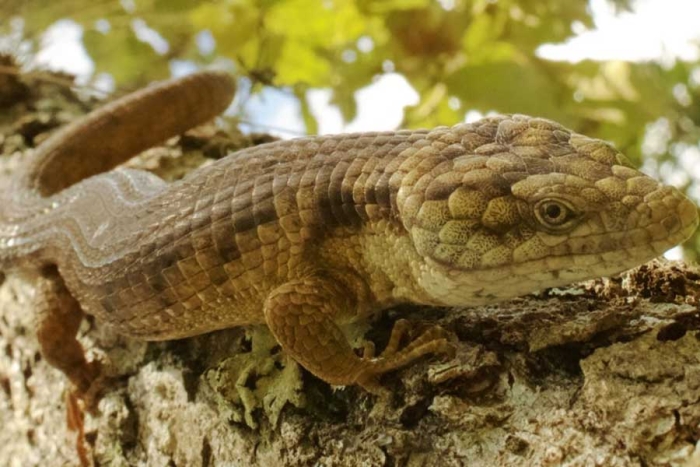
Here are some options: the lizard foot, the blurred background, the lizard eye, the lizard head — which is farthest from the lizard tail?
the lizard eye

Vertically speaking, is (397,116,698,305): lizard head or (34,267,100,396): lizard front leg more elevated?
(397,116,698,305): lizard head

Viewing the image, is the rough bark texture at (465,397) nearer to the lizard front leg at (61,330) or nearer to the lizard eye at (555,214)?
the lizard front leg at (61,330)

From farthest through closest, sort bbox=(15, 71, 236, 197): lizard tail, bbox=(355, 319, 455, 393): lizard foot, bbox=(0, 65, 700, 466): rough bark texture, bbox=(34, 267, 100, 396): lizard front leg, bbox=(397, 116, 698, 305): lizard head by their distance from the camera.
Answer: bbox=(15, 71, 236, 197): lizard tail
bbox=(34, 267, 100, 396): lizard front leg
bbox=(355, 319, 455, 393): lizard foot
bbox=(397, 116, 698, 305): lizard head
bbox=(0, 65, 700, 466): rough bark texture

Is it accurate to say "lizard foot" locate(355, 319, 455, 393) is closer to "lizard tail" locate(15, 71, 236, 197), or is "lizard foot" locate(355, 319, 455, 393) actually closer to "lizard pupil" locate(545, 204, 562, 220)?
"lizard pupil" locate(545, 204, 562, 220)

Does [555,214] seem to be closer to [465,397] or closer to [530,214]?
[530,214]

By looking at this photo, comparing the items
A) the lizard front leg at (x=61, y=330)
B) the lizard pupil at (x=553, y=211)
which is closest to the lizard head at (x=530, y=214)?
the lizard pupil at (x=553, y=211)

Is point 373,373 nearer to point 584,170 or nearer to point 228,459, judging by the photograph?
point 228,459
